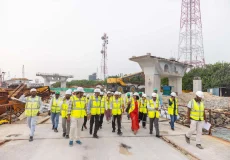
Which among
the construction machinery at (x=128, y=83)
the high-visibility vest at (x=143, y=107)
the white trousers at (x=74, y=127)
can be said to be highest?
the construction machinery at (x=128, y=83)

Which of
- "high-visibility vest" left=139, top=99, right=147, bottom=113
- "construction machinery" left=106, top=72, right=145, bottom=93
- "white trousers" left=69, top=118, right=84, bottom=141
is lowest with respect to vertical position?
"white trousers" left=69, top=118, right=84, bottom=141

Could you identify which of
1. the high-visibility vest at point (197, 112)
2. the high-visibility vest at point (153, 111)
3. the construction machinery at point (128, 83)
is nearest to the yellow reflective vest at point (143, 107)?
the high-visibility vest at point (153, 111)

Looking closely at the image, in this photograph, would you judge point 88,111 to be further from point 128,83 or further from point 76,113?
point 128,83

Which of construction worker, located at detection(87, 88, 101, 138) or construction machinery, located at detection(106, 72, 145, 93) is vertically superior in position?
construction machinery, located at detection(106, 72, 145, 93)

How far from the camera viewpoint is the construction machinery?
28172mm

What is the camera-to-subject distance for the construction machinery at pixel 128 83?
28.2 m

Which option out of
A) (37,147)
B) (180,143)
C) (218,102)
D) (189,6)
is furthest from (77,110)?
(189,6)

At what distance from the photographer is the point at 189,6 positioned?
131 feet

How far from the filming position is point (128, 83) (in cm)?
2944

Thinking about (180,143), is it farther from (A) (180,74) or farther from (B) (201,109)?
(A) (180,74)

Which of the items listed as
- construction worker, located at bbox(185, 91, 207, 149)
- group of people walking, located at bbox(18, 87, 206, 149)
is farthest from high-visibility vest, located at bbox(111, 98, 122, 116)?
construction worker, located at bbox(185, 91, 207, 149)

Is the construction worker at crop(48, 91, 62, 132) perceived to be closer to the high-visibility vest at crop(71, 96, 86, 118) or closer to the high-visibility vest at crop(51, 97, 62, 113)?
the high-visibility vest at crop(51, 97, 62, 113)

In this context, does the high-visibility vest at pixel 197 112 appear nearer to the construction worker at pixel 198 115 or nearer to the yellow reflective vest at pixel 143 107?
the construction worker at pixel 198 115

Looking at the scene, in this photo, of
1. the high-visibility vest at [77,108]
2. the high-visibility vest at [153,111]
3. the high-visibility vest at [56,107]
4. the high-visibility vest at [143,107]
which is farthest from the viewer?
the high-visibility vest at [143,107]
